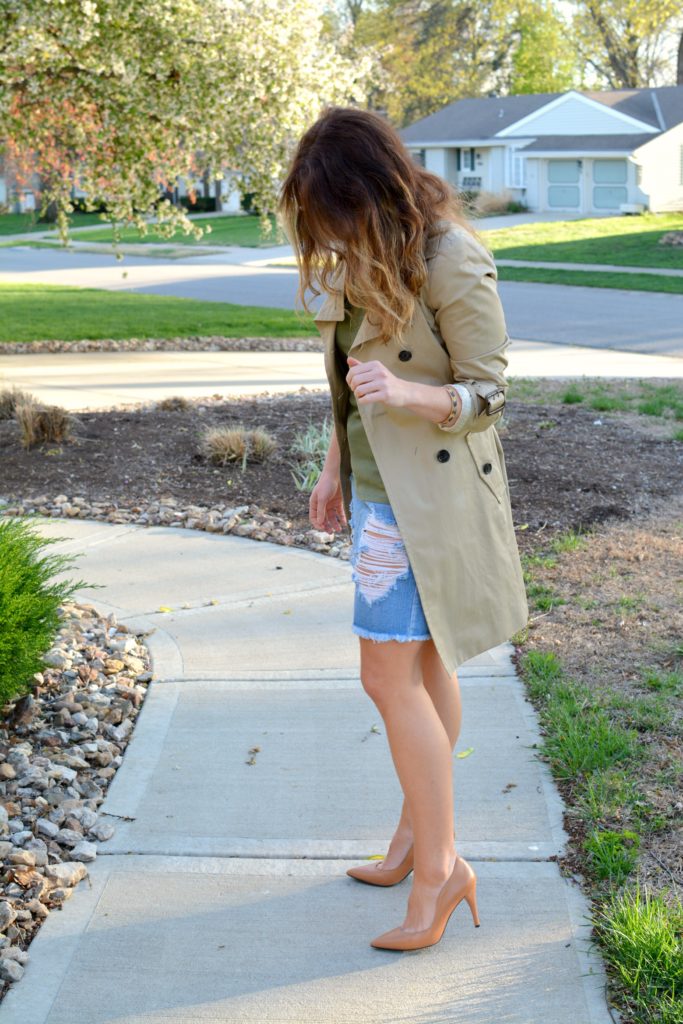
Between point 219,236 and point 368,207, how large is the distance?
4041cm

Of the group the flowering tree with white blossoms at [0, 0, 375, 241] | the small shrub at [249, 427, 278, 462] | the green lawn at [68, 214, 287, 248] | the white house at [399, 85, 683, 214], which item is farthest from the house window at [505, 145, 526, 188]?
the small shrub at [249, 427, 278, 462]

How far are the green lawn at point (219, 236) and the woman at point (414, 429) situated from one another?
3370 cm

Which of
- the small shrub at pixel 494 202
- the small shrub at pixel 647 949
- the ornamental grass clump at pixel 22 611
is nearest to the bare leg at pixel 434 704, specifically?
the small shrub at pixel 647 949

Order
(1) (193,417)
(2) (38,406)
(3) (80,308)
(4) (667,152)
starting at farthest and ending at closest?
(4) (667,152), (3) (80,308), (1) (193,417), (2) (38,406)

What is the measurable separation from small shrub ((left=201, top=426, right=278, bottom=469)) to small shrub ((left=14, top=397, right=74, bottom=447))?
105 centimetres

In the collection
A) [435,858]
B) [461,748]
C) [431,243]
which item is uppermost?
[431,243]

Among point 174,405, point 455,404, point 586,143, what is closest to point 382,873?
point 455,404

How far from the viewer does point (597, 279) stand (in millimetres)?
23078

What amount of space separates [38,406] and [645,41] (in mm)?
54932

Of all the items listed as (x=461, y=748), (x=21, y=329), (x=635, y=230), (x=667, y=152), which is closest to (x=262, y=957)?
(x=461, y=748)

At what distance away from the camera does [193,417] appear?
8.24m

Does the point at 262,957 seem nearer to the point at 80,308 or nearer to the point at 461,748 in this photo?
the point at 461,748

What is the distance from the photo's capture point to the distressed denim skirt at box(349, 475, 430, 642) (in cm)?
260

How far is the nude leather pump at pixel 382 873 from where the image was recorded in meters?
2.99
